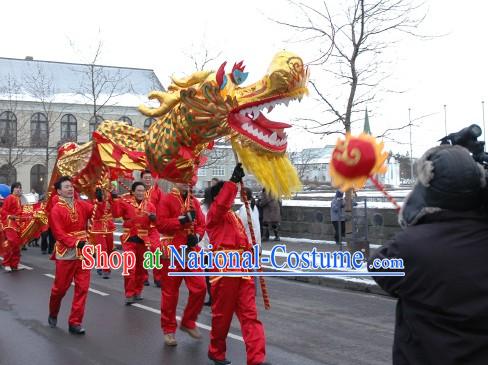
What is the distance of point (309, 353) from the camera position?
5727 mm

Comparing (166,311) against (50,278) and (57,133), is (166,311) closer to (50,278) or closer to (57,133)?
(50,278)

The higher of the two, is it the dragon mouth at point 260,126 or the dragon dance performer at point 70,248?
the dragon mouth at point 260,126

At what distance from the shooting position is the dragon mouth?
501cm

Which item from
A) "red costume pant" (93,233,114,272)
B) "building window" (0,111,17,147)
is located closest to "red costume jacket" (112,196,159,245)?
"red costume pant" (93,233,114,272)

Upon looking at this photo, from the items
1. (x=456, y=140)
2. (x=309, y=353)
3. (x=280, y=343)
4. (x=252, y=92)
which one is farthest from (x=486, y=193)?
(x=280, y=343)

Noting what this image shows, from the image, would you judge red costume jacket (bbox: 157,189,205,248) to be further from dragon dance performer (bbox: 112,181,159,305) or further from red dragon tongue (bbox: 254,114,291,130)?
dragon dance performer (bbox: 112,181,159,305)

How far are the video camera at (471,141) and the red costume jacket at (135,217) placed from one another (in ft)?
21.0

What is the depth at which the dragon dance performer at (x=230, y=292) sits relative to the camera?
4.82 metres

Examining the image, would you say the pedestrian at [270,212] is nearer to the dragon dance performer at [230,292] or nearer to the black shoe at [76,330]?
the black shoe at [76,330]

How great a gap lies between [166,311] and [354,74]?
660 cm

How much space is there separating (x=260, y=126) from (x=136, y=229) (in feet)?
14.9

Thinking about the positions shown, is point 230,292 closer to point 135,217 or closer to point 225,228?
point 225,228

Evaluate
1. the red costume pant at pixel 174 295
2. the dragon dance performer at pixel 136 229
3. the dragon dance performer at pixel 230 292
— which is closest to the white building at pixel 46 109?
the dragon dance performer at pixel 136 229

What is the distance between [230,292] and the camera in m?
4.95
